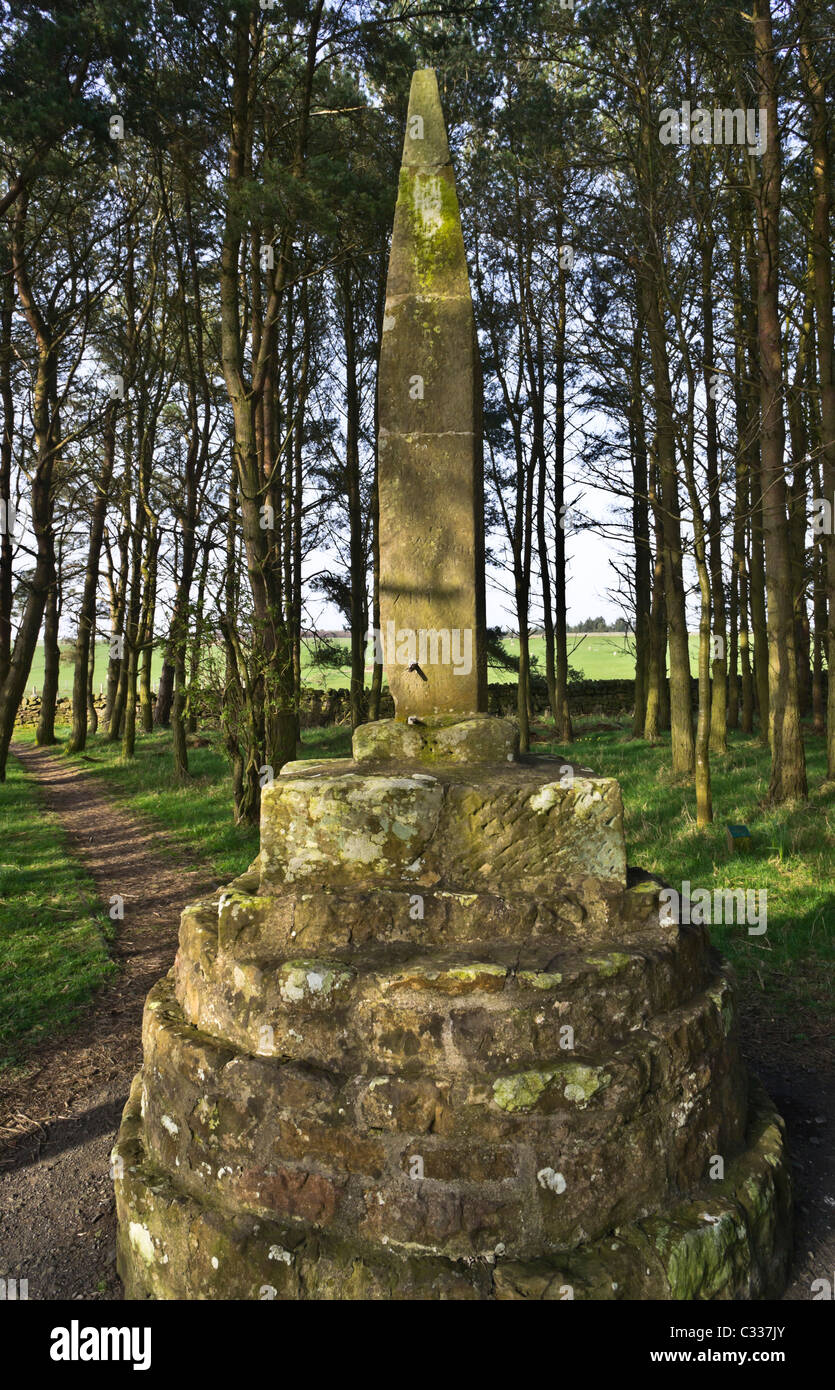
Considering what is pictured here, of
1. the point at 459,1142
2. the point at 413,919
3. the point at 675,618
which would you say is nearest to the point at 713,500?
the point at 675,618

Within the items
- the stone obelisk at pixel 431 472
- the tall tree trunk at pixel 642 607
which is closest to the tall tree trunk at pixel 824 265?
the tall tree trunk at pixel 642 607

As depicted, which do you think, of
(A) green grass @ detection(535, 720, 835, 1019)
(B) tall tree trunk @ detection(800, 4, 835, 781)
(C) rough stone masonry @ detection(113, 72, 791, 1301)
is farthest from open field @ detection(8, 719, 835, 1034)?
(C) rough stone masonry @ detection(113, 72, 791, 1301)

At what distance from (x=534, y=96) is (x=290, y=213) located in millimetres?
6145

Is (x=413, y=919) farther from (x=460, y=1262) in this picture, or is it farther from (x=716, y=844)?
(x=716, y=844)

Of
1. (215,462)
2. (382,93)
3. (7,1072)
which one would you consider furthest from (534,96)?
(7,1072)

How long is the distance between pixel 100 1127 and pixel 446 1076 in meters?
2.32

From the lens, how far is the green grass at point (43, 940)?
5.48 meters

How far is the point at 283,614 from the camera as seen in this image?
35.2 ft

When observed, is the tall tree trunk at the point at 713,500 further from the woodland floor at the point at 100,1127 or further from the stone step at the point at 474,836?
the stone step at the point at 474,836

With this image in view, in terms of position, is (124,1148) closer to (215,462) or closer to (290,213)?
(290,213)

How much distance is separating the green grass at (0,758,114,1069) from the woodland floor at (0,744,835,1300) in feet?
0.49

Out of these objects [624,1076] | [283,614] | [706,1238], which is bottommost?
[706,1238]

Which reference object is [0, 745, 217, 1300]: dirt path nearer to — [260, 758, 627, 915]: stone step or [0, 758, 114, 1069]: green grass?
[0, 758, 114, 1069]: green grass

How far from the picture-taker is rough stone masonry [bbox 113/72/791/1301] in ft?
8.66
